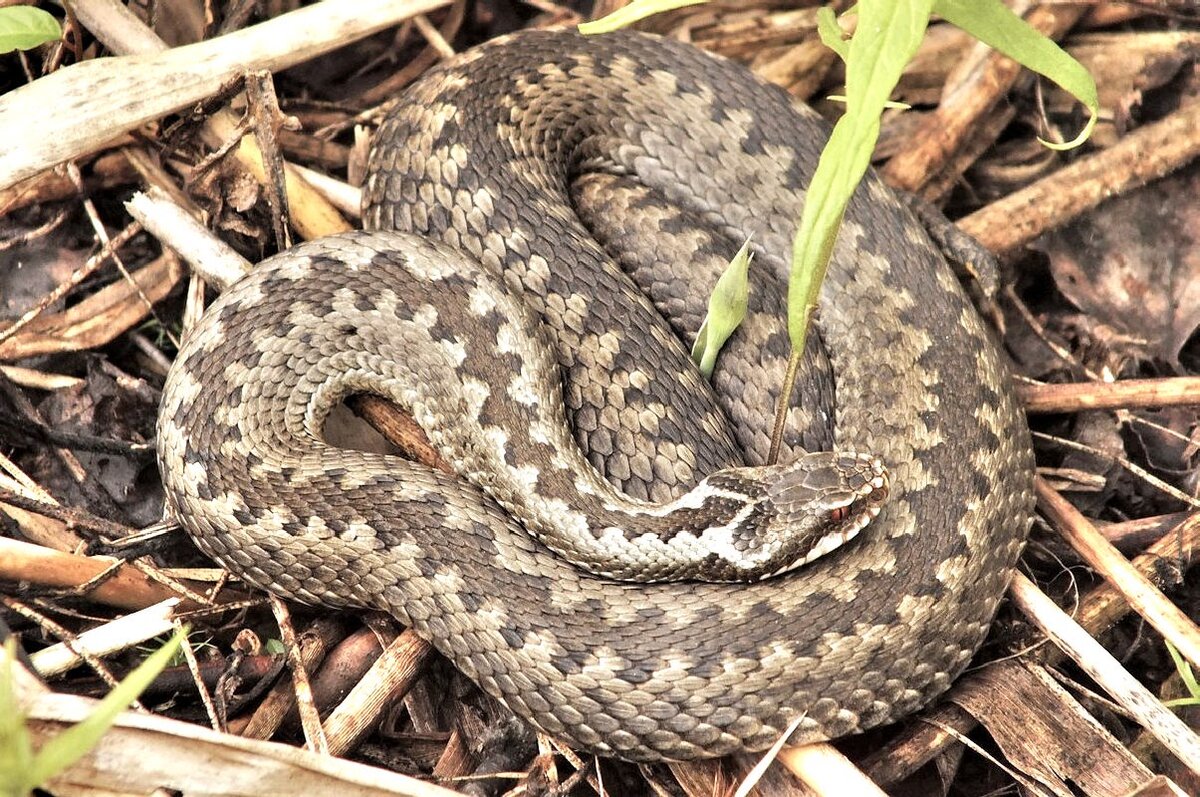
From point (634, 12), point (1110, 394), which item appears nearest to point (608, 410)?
point (634, 12)

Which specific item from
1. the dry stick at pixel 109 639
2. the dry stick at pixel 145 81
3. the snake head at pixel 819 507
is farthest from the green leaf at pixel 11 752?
the snake head at pixel 819 507

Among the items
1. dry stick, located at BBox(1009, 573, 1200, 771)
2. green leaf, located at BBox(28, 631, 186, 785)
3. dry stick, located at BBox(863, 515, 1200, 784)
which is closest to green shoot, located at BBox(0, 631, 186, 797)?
green leaf, located at BBox(28, 631, 186, 785)

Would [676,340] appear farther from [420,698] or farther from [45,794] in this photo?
[45,794]

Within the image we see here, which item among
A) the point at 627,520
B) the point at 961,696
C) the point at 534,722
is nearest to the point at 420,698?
the point at 534,722

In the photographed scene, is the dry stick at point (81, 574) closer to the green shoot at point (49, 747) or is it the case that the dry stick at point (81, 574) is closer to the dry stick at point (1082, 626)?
the green shoot at point (49, 747)

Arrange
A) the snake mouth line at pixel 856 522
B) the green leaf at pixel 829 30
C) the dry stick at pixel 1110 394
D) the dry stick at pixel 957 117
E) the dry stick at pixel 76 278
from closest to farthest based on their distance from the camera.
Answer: the green leaf at pixel 829 30 → the snake mouth line at pixel 856 522 → the dry stick at pixel 76 278 → the dry stick at pixel 1110 394 → the dry stick at pixel 957 117

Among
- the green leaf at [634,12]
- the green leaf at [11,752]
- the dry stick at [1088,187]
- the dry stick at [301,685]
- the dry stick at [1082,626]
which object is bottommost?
the dry stick at [1082,626]
